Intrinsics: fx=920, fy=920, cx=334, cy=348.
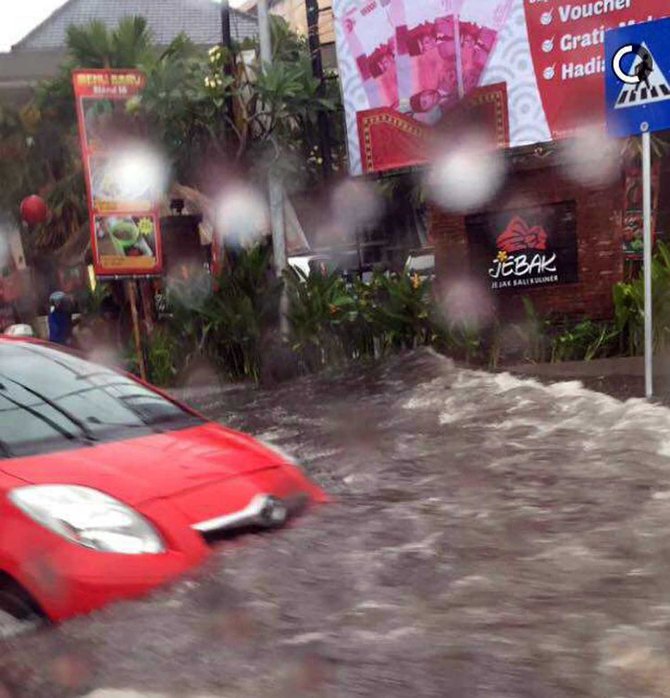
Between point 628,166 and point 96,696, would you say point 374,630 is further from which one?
point 628,166

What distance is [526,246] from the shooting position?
10758 millimetres

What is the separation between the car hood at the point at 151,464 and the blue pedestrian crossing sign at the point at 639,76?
14.0 feet

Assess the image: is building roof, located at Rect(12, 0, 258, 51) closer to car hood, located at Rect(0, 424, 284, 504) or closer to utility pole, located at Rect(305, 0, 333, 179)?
utility pole, located at Rect(305, 0, 333, 179)

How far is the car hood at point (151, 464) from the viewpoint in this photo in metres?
3.36

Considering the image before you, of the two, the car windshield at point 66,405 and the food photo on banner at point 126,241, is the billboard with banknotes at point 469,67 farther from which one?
the car windshield at point 66,405

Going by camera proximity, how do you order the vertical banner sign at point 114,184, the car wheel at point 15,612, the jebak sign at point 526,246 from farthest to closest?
the vertical banner sign at point 114,184, the jebak sign at point 526,246, the car wheel at point 15,612

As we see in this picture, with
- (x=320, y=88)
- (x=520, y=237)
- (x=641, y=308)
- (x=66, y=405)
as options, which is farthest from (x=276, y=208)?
(x=66, y=405)

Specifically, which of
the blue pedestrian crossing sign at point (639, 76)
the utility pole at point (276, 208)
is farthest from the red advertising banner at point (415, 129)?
the blue pedestrian crossing sign at point (639, 76)

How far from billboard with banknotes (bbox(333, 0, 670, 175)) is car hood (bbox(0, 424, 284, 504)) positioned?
731 centimetres

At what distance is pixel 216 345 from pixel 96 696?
29.5 feet

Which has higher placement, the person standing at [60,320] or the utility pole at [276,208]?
the utility pole at [276,208]

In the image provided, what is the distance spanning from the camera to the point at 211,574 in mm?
3248

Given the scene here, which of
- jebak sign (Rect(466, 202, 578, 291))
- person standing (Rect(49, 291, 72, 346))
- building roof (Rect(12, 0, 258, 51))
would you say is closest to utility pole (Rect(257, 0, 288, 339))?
jebak sign (Rect(466, 202, 578, 291))

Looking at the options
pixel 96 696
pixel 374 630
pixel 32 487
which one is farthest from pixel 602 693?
pixel 32 487
